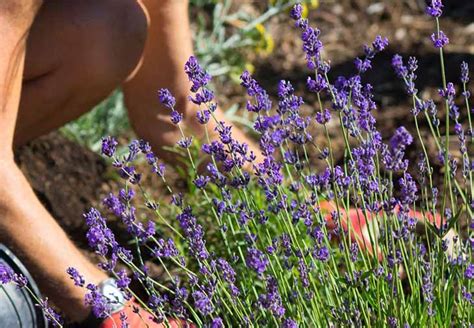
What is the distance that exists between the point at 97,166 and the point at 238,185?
1719 mm

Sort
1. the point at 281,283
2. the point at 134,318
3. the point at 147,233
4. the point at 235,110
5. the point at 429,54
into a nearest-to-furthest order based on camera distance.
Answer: the point at 147,233
the point at 281,283
the point at 134,318
the point at 235,110
the point at 429,54

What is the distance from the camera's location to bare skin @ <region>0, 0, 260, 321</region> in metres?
2.56

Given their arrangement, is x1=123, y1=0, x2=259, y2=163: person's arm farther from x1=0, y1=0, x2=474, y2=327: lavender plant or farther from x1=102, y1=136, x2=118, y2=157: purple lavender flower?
x1=102, y1=136, x2=118, y2=157: purple lavender flower

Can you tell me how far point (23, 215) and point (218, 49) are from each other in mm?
1885

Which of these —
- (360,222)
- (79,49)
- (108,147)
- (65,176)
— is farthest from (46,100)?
(108,147)

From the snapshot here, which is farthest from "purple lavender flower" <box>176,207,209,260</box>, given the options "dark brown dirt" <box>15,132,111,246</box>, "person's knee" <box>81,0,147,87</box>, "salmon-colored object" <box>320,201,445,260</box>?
"dark brown dirt" <box>15,132,111,246</box>

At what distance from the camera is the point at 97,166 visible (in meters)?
3.73

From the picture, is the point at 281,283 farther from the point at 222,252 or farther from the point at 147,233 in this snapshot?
the point at 222,252

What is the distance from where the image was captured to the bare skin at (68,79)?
8.39ft

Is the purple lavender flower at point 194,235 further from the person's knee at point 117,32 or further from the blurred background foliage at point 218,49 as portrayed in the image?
the blurred background foliage at point 218,49

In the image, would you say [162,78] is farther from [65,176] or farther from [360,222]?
[360,222]

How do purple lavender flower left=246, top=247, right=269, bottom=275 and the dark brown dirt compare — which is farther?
the dark brown dirt

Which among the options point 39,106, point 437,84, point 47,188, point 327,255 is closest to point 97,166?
point 47,188

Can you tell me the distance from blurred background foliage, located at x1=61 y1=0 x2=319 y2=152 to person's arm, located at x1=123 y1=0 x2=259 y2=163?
53cm
